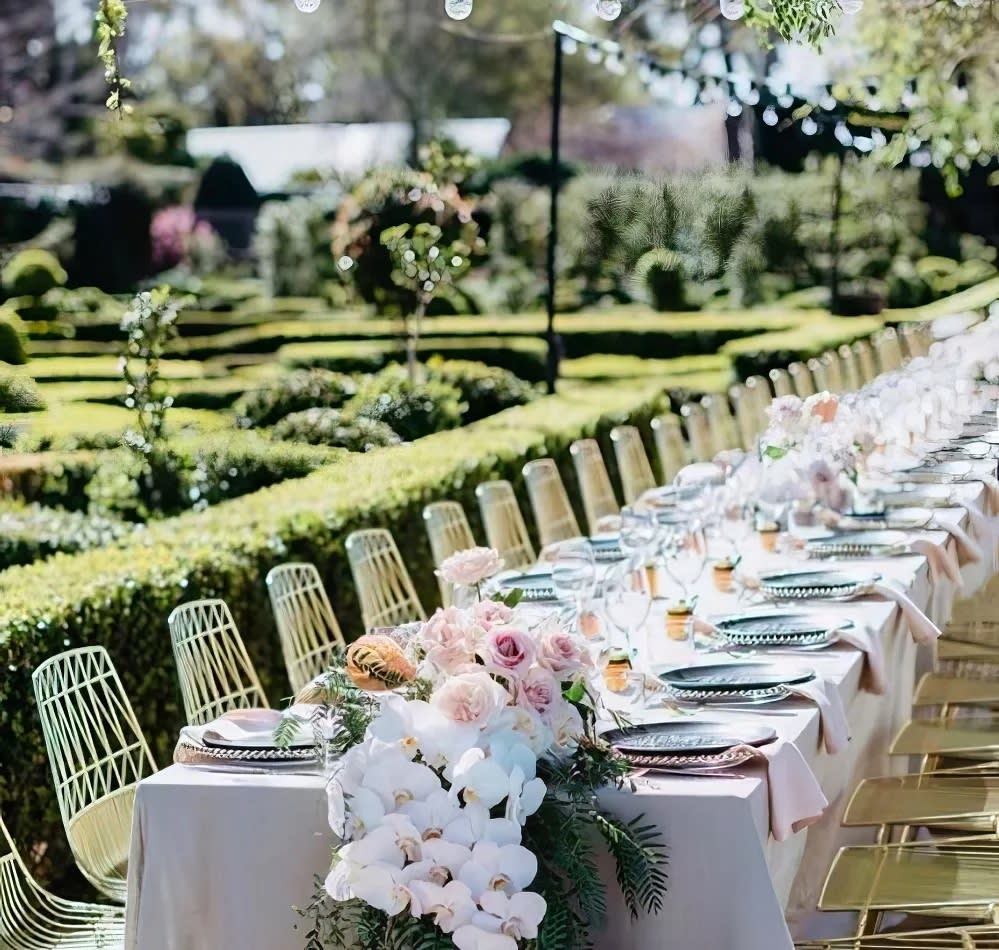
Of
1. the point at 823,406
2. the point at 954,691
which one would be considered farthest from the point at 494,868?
the point at 823,406

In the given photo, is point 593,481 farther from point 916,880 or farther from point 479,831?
point 479,831

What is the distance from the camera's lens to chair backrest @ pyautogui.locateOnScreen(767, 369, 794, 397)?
31.7 feet

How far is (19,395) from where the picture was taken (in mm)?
6074

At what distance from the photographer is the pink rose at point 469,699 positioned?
7.82 feet

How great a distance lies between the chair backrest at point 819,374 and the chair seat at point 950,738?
543 cm

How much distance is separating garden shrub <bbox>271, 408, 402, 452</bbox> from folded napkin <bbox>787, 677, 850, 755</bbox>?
4978 mm

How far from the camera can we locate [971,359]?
26.2 ft

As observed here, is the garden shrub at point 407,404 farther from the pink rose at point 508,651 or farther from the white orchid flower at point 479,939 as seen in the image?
the white orchid flower at point 479,939

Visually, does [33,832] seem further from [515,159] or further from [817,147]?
[515,159]

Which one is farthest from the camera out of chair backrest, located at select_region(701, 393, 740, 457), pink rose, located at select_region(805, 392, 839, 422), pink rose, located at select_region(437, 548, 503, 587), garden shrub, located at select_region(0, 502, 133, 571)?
chair backrest, located at select_region(701, 393, 740, 457)

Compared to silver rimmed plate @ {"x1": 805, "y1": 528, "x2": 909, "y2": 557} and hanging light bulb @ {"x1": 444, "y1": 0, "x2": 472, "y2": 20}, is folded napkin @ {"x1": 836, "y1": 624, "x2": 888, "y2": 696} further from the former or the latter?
hanging light bulb @ {"x1": 444, "y1": 0, "x2": 472, "y2": 20}

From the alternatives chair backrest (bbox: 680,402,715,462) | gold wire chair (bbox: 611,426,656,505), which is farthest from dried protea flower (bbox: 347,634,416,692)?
chair backrest (bbox: 680,402,715,462)

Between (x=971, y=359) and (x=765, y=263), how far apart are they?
2.72 meters

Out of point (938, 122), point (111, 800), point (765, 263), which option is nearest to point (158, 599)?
point (111, 800)
